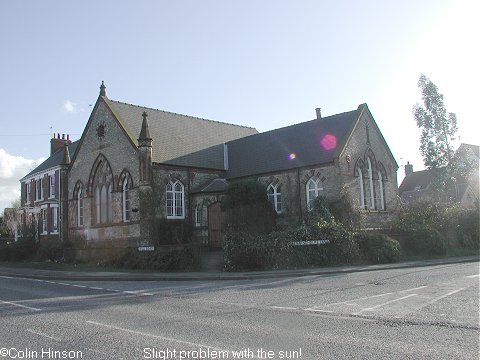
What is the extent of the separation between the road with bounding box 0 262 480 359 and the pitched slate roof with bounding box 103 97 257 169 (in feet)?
51.7

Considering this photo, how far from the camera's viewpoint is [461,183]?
4450 centimetres

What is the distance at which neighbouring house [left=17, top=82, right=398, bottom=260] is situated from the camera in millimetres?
27172

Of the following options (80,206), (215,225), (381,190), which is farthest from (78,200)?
(381,190)

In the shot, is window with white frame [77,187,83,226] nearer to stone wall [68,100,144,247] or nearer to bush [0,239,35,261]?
stone wall [68,100,144,247]

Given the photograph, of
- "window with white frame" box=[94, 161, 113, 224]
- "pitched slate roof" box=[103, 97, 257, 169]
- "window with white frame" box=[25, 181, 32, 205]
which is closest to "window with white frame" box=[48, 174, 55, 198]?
"window with white frame" box=[25, 181, 32, 205]

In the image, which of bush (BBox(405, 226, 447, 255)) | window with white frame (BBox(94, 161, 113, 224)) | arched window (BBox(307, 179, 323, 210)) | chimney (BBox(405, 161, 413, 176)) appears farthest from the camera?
chimney (BBox(405, 161, 413, 176))

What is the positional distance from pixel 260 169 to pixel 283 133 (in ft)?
13.8

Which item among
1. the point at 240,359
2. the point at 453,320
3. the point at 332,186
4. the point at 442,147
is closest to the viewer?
the point at 240,359

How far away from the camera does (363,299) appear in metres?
11.3

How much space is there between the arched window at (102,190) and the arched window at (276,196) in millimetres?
10782

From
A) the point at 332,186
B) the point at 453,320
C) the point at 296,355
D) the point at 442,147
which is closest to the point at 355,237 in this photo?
the point at 332,186

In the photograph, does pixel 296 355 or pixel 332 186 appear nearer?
pixel 296 355

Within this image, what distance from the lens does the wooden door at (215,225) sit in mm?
28322

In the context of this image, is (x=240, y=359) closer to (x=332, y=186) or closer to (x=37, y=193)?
(x=332, y=186)
